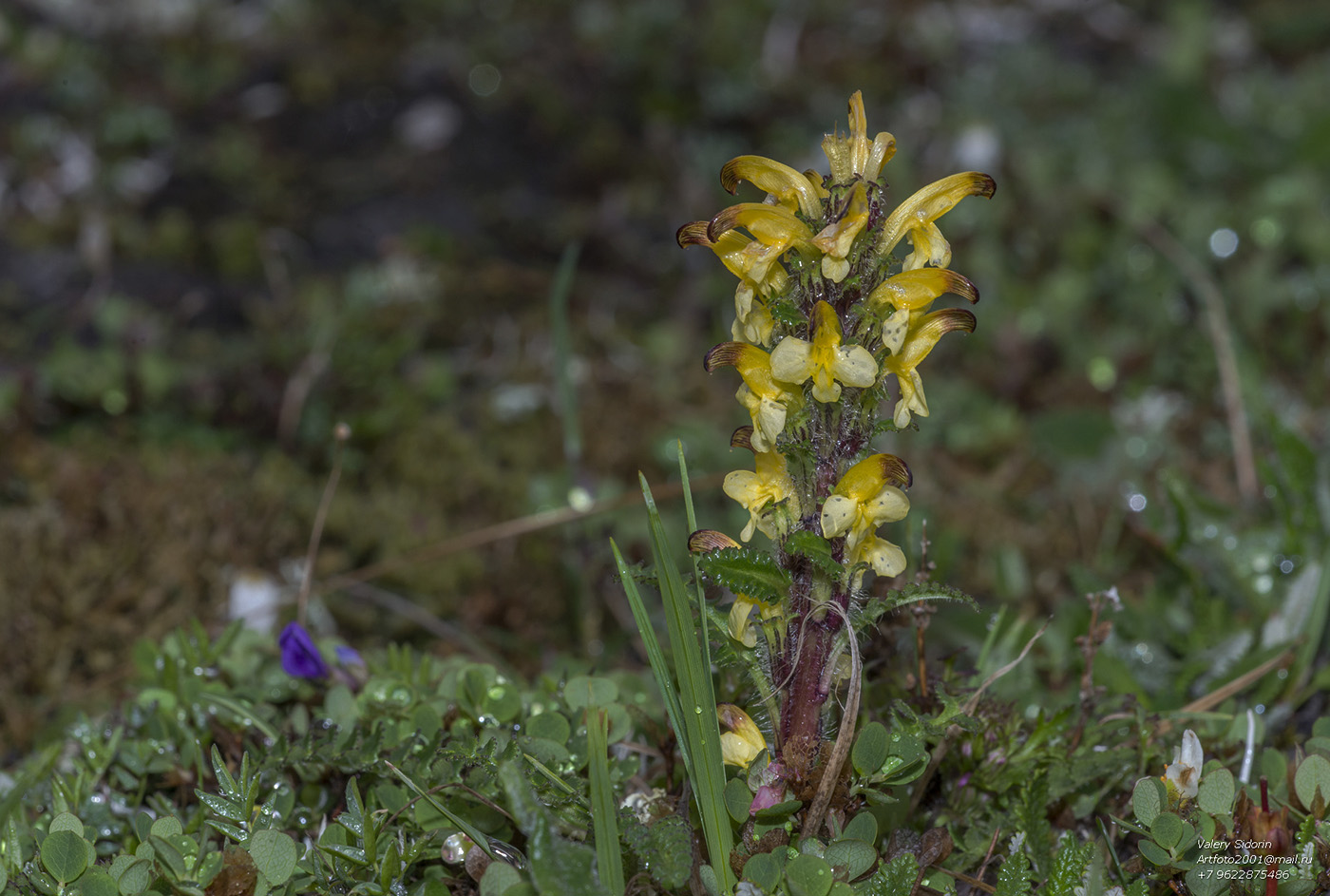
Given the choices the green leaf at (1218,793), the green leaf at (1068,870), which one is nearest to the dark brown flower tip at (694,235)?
the green leaf at (1068,870)

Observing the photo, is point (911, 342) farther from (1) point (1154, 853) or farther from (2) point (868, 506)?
(1) point (1154, 853)

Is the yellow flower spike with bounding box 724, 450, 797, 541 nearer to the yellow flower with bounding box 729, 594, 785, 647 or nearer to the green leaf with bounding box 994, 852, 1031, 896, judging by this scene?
the yellow flower with bounding box 729, 594, 785, 647

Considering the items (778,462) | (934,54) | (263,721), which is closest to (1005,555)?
(778,462)

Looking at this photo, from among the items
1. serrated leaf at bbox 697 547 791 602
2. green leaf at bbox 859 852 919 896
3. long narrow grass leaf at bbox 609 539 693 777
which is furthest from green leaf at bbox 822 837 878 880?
serrated leaf at bbox 697 547 791 602

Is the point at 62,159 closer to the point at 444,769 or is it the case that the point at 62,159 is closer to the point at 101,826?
the point at 101,826

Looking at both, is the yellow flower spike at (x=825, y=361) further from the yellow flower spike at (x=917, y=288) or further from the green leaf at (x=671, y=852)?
the green leaf at (x=671, y=852)

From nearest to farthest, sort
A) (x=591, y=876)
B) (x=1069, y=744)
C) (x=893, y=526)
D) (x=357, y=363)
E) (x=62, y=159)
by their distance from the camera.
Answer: (x=591, y=876)
(x=1069, y=744)
(x=893, y=526)
(x=357, y=363)
(x=62, y=159)
